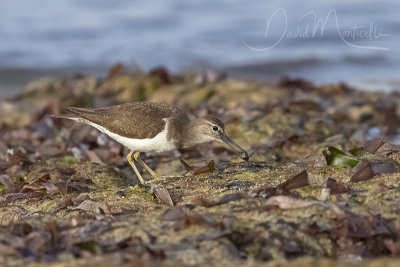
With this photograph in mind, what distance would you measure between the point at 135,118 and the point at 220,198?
2.03 metres

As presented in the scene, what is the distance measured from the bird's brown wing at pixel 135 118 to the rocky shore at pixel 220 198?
0.44m

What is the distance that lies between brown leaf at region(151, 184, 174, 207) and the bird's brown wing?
1.32 m

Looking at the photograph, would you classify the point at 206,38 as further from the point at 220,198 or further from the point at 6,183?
the point at 220,198

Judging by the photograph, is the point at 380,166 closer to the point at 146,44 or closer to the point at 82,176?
the point at 82,176

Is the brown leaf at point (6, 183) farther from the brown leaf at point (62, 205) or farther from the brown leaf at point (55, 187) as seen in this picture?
the brown leaf at point (62, 205)

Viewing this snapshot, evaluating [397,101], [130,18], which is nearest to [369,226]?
[397,101]

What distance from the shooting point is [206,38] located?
665 inches

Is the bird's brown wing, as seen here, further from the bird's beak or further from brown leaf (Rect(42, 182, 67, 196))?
brown leaf (Rect(42, 182, 67, 196))

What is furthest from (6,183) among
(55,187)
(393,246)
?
(393,246)

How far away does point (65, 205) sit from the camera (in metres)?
5.20

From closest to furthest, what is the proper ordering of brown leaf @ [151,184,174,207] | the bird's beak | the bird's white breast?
brown leaf @ [151,184,174,207] → the bird's white breast → the bird's beak

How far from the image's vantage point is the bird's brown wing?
21.4 ft

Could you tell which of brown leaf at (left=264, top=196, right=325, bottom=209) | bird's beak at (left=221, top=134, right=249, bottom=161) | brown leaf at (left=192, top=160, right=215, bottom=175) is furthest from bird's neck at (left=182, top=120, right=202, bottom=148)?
brown leaf at (left=264, top=196, right=325, bottom=209)

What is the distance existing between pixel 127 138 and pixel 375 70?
886 centimetres
